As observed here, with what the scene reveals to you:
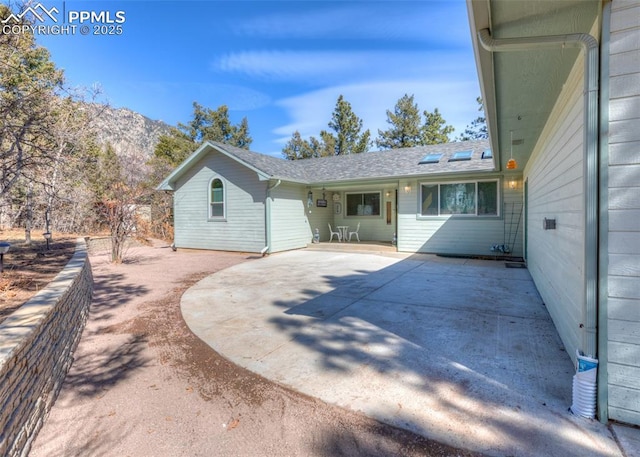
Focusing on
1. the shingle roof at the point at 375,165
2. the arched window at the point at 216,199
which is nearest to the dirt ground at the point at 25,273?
the arched window at the point at 216,199

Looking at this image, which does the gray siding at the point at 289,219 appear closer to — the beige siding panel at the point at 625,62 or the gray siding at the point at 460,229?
the gray siding at the point at 460,229

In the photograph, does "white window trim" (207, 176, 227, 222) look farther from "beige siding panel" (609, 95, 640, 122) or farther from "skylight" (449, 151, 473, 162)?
"beige siding panel" (609, 95, 640, 122)

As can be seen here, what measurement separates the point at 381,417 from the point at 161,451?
1.40 meters

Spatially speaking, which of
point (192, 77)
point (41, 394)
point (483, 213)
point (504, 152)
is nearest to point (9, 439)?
point (41, 394)

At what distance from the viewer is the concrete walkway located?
2102mm

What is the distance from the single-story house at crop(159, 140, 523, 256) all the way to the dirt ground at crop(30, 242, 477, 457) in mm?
7610

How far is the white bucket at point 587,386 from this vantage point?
2.12m

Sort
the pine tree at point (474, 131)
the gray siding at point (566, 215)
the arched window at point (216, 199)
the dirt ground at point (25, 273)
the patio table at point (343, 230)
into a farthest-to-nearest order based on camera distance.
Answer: the pine tree at point (474, 131) → the patio table at point (343, 230) → the arched window at point (216, 199) → the dirt ground at point (25, 273) → the gray siding at point (566, 215)

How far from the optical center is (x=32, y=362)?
2.20 meters

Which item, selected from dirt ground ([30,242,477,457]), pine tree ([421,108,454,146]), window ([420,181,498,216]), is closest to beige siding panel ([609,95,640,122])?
dirt ground ([30,242,477,457])

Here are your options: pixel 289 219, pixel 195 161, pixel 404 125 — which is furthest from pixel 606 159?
pixel 404 125

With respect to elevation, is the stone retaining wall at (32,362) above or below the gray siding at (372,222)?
below

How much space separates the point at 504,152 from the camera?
24.0ft

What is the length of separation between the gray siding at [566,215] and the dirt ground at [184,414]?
180 cm
